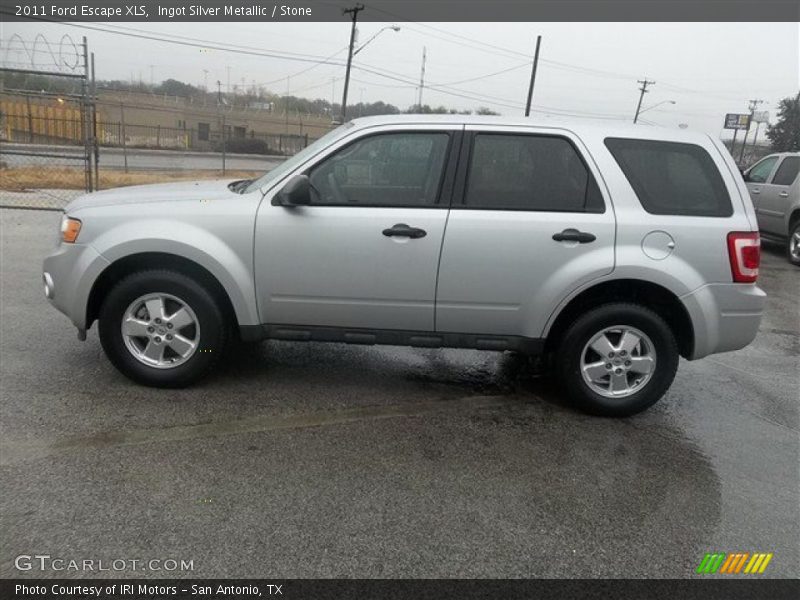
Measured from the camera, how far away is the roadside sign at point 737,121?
152 ft

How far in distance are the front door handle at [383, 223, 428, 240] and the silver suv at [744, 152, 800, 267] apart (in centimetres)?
994

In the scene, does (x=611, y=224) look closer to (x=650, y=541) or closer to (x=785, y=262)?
(x=650, y=541)

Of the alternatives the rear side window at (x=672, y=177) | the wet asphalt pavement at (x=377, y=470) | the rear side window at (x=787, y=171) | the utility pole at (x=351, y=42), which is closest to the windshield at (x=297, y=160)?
the wet asphalt pavement at (x=377, y=470)

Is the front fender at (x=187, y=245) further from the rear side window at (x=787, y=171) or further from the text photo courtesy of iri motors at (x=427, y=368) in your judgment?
the rear side window at (x=787, y=171)

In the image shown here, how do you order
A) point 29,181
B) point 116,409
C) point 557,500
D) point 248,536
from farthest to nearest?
point 29,181 → point 116,409 → point 557,500 → point 248,536

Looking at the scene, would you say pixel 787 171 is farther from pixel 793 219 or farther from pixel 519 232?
pixel 519 232

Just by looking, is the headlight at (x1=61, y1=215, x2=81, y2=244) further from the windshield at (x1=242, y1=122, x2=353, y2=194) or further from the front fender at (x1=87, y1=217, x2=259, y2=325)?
the windshield at (x1=242, y1=122, x2=353, y2=194)

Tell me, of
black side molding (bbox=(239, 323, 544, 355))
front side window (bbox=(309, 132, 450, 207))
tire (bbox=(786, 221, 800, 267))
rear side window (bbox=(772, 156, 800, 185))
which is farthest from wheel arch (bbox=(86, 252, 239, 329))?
rear side window (bbox=(772, 156, 800, 185))

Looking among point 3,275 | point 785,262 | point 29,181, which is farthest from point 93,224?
point 29,181

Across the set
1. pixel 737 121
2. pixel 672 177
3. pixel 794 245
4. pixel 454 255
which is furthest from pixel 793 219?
pixel 737 121

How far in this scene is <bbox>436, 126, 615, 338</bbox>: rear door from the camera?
12.8 ft

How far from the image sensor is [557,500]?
10.4 feet

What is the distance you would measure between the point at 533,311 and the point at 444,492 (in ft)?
4.52

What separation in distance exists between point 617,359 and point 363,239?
72.2 inches
